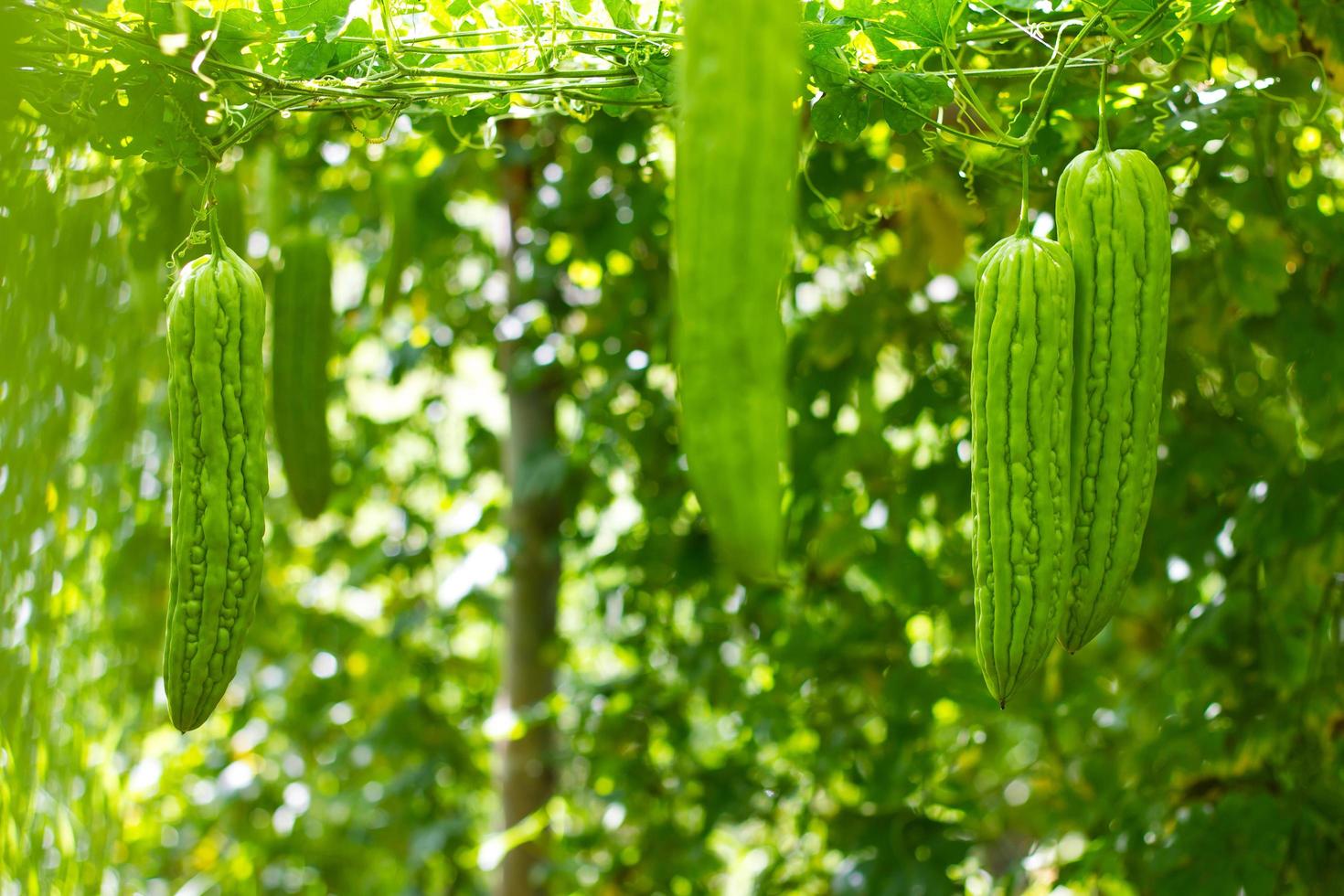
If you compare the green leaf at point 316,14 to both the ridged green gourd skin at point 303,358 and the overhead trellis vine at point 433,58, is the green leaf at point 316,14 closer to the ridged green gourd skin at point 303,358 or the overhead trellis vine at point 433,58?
the overhead trellis vine at point 433,58

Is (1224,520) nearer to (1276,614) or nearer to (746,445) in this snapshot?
(1276,614)

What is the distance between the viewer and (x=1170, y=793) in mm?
2150

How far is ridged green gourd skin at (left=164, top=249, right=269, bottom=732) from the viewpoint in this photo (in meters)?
1.18

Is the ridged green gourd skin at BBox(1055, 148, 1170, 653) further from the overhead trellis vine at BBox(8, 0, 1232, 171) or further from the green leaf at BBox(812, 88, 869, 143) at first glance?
the green leaf at BBox(812, 88, 869, 143)

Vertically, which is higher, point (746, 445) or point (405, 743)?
point (746, 445)

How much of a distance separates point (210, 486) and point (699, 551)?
1.60 metres

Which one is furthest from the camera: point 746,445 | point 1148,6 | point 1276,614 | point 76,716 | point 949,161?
point 76,716

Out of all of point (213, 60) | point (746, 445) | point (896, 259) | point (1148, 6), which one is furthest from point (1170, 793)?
point (213, 60)

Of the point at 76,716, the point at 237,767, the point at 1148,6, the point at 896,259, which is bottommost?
the point at 237,767

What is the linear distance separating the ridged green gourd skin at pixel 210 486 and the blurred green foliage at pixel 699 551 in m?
0.17

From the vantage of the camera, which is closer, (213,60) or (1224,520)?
(213,60)

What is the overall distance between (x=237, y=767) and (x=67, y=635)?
1.06 m

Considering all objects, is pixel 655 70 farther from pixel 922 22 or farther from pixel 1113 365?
pixel 1113 365

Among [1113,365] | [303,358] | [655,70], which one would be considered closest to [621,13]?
[655,70]
